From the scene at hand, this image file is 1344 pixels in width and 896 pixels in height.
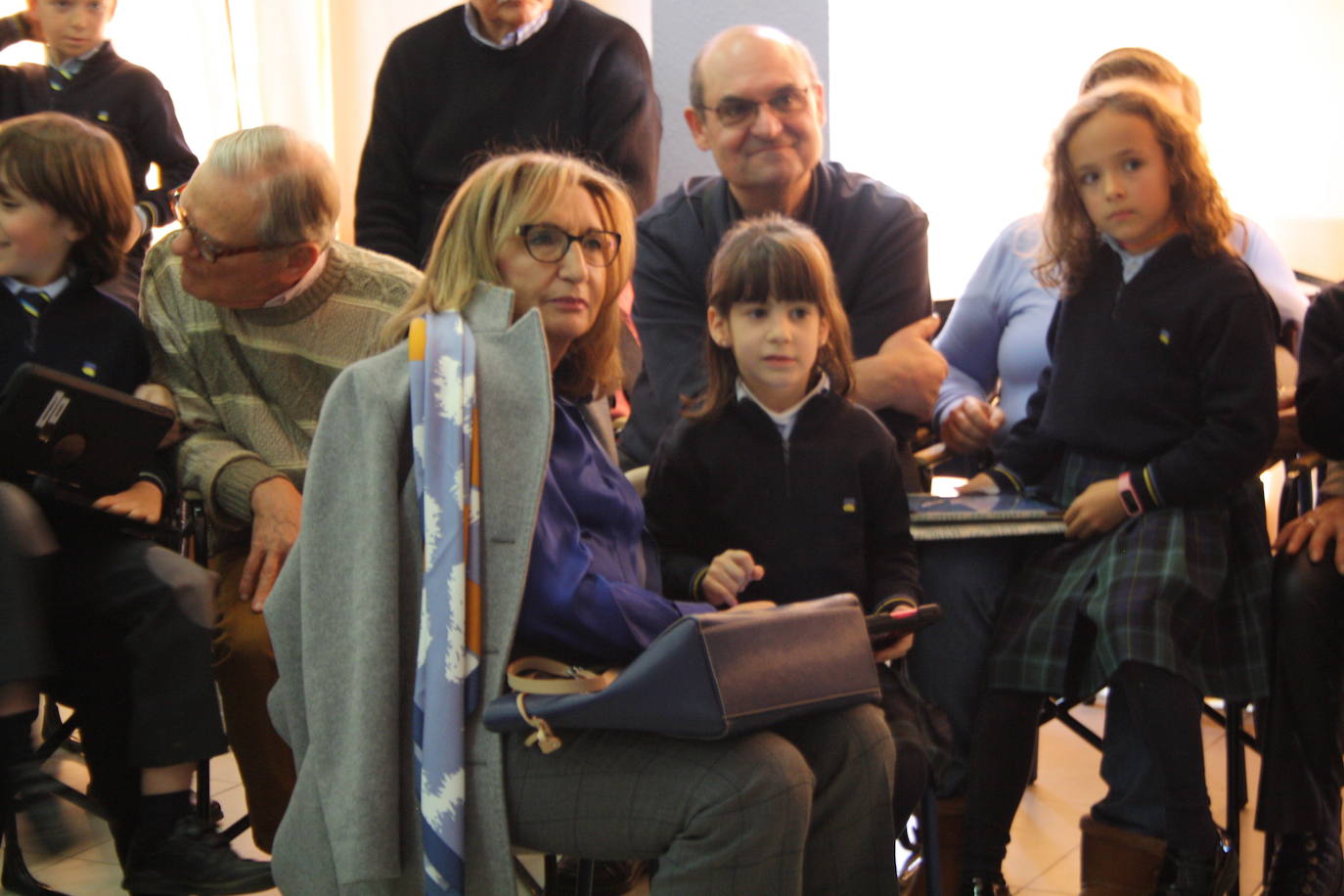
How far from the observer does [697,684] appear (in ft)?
5.16

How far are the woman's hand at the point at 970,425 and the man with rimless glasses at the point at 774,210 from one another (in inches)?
4.2

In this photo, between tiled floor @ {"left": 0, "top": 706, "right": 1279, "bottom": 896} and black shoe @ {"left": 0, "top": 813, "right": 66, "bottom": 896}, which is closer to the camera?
black shoe @ {"left": 0, "top": 813, "right": 66, "bottom": 896}

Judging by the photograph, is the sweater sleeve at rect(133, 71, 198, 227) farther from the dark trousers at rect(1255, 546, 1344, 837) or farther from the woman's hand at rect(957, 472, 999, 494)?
the dark trousers at rect(1255, 546, 1344, 837)

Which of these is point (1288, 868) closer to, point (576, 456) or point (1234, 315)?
point (1234, 315)

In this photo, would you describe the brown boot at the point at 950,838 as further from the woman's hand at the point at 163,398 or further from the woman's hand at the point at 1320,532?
the woman's hand at the point at 163,398

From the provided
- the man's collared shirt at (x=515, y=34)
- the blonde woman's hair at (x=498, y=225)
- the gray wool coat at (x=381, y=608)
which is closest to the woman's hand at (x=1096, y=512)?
the blonde woman's hair at (x=498, y=225)

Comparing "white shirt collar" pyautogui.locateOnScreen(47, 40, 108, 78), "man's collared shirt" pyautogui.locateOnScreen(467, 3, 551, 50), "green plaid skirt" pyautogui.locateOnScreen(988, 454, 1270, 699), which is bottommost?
"green plaid skirt" pyautogui.locateOnScreen(988, 454, 1270, 699)

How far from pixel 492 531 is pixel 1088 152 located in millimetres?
1336

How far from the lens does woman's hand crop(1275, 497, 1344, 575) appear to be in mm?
2289

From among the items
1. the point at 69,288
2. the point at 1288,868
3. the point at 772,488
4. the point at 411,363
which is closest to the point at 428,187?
the point at 69,288

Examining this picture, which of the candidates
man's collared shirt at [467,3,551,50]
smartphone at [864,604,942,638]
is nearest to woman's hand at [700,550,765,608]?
smartphone at [864,604,942,638]

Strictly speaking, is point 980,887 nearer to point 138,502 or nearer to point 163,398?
point 138,502

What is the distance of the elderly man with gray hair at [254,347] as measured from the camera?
7.44 feet

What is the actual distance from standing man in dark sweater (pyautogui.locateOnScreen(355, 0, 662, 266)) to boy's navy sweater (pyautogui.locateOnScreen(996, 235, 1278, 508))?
1.28 m
